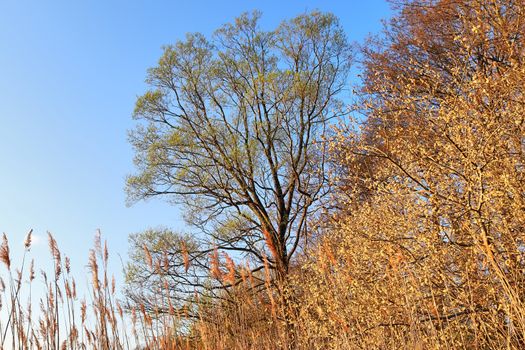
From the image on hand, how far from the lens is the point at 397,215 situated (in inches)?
187

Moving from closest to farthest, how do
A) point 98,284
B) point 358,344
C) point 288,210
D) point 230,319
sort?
point 98,284, point 358,344, point 230,319, point 288,210

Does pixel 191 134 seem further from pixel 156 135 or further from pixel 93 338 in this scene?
pixel 93 338

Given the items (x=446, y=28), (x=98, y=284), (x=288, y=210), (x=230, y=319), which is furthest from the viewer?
(x=288, y=210)

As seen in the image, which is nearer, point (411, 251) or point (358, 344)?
point (411, 251)

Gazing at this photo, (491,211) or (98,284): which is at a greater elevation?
(98,284)

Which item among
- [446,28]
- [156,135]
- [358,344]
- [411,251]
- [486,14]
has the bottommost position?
[358,344]

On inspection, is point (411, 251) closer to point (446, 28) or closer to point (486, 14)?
point (486, 14)

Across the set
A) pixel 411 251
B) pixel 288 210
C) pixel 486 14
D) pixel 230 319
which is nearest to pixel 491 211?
pixel 411 251

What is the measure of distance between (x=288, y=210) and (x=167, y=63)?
13.7ft

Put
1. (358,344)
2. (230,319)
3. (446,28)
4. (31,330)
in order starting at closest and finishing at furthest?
1. (31,330)
2. (358,344)
3. (230,319)
4. (446,28)

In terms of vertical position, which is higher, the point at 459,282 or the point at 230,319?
the point at 230,319

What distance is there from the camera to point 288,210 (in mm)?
9852

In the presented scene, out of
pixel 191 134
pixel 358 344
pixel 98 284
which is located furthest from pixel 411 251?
pixel 191 134

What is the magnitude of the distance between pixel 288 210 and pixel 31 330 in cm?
651
